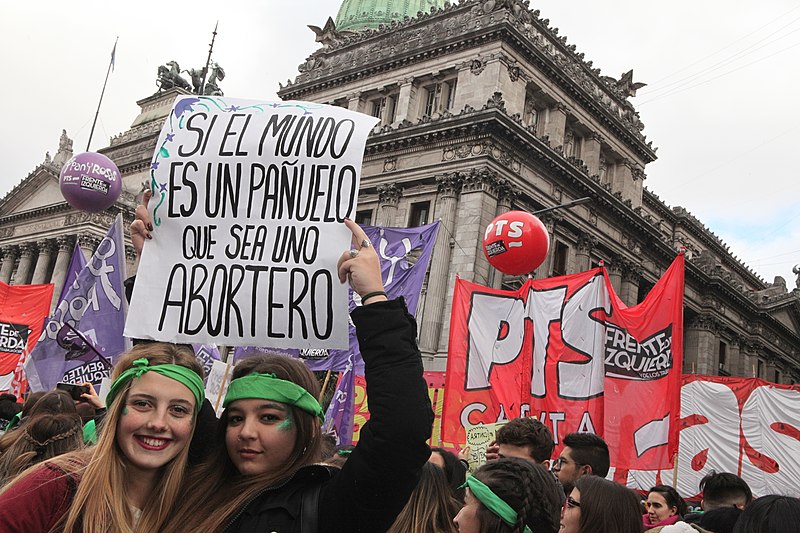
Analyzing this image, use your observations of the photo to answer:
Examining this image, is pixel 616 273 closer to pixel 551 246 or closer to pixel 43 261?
pixel 551 246

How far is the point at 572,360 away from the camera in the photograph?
9234mm

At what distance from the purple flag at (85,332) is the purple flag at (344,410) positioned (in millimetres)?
3672

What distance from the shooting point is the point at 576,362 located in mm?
9195

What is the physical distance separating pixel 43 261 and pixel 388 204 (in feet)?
96.0

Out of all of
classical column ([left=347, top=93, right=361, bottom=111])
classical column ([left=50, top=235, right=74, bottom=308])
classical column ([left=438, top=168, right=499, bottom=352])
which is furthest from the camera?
classical column ([left=50, top=235, right=74, bottom=308])

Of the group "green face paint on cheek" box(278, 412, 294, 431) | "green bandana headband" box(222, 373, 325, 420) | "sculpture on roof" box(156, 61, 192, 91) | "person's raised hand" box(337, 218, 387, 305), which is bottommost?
"green face paint on cheek" box(278, 412, 294, 431)

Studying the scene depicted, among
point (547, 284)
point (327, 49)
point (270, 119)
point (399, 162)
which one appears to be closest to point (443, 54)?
point (399, 162)

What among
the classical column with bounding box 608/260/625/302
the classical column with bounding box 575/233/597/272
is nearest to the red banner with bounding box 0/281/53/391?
the classical column with bounding box 575/233/597/272

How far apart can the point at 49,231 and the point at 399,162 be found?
2970cm

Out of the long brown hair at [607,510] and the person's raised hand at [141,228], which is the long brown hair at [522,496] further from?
the person's raised hand at [141,228]

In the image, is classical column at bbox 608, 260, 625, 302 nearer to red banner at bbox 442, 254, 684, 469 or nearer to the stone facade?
the stone facade

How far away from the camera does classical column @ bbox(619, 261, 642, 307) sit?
118ft

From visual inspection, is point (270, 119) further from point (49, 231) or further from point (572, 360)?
point (49, 231)

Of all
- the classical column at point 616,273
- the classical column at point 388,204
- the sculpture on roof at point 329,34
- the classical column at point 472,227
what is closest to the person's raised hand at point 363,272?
the classical column at point 472,227
